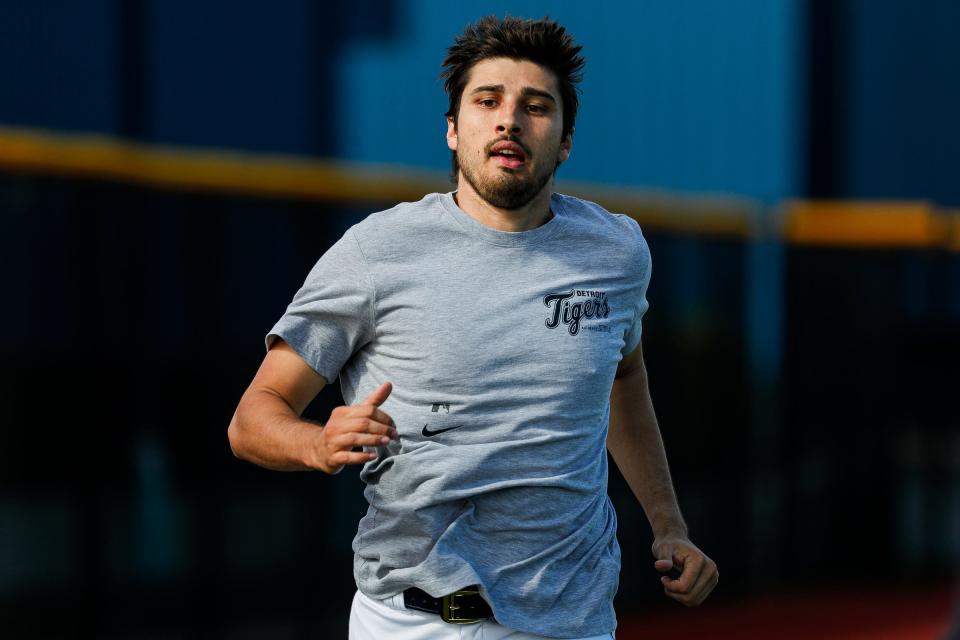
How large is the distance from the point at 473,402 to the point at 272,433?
329 mm

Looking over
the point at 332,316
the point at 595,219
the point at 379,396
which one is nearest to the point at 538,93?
the point at 595,219

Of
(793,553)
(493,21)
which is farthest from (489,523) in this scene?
(793,553)

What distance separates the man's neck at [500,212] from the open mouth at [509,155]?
77 millimetres

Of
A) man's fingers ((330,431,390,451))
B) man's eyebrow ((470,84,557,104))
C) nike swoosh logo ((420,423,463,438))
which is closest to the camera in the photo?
man's fingers ((330,431,390,451))

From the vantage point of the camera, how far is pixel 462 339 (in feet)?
8.39

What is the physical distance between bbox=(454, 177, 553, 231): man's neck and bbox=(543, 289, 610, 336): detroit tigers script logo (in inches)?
5.9

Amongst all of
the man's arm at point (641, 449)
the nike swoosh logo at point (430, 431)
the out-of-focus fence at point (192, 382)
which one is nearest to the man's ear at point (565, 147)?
the man's arm at point (641, 449)

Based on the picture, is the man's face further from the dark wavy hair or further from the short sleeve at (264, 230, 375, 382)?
the short sleeve at (264, 230, 375, 382)

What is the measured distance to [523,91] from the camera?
2689 millimetres

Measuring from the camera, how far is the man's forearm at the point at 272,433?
2395mm

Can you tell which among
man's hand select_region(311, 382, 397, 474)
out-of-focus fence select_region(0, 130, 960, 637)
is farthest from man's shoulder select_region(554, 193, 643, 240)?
out-of-focus fence select_region(0, 130, 960, 637)

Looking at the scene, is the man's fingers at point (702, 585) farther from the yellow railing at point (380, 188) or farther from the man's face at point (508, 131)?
the yellow railing at point (380, 188)

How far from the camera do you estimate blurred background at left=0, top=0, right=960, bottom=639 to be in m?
4.83

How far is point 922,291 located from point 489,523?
587 centimetres
